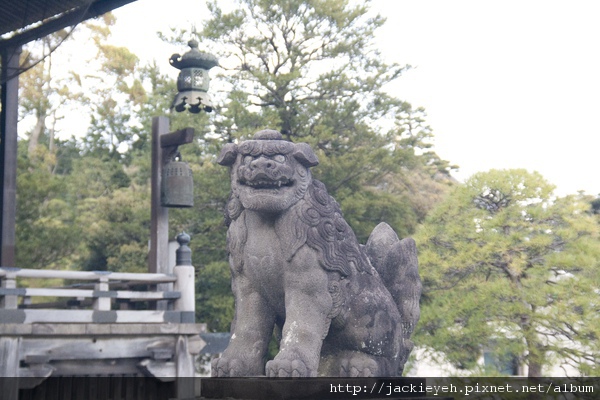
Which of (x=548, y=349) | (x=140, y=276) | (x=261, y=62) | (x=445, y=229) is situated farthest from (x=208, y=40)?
(x=548, y=349)

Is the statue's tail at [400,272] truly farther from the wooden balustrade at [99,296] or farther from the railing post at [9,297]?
the railing post at [9,297]

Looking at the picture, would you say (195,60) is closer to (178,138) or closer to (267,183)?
(178,138)

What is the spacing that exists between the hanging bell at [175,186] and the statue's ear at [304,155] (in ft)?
17.8

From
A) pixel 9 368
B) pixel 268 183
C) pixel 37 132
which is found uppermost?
pixel 37 132

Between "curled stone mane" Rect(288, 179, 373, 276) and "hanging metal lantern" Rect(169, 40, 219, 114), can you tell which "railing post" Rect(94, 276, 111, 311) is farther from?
"curled stone mane" Rect(288, 179, 373, 276)

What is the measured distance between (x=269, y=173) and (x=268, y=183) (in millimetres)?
61

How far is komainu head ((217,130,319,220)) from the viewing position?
4375 mm

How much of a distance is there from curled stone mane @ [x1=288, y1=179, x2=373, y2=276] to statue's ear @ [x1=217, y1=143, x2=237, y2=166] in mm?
435

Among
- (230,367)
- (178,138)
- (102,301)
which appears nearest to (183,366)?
(102,301)

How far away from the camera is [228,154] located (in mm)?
4535

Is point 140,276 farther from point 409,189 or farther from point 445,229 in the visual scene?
point 409,189

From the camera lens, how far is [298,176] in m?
4.48

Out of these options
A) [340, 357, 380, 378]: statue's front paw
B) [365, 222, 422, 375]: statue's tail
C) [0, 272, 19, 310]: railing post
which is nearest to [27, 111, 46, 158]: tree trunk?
[0, 272, 19, 310]: railing post

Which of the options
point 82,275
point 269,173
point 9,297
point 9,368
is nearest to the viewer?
point 269,173
